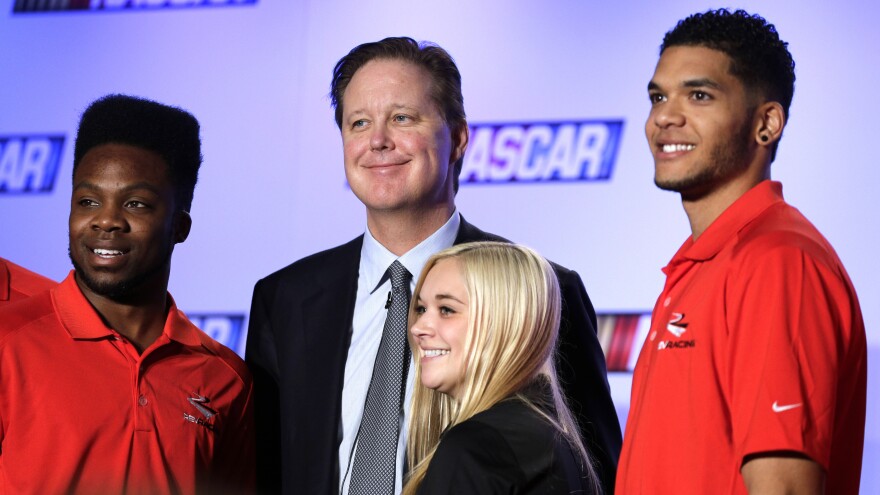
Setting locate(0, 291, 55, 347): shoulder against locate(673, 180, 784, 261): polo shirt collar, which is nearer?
locate(673, 180, 784, 261): polo shirt collar

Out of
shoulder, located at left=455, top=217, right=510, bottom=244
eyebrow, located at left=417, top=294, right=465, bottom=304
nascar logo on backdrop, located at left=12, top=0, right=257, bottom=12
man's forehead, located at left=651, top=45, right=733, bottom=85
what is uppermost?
nascar logo on backdrop, located at left=12, top=0, right=257, bottom=12

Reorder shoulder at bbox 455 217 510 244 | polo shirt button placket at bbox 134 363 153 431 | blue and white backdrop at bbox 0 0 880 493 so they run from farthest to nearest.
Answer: blue and white backdrop at bbox 0 0 880 493 → shoulder at bbox 455 217 510 244 → polo shirt button placket at bbox 134 363 153 431

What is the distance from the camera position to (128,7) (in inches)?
182

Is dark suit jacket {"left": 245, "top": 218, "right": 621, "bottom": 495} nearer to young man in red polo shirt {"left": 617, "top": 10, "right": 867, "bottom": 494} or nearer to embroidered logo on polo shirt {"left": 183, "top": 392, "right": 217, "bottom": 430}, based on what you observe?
embroidered logo on polo shirt {"left": 183, "top": 392, "right": 217, "bottom": 430}

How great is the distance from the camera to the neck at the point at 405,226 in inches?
107

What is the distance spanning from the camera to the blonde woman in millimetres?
2023

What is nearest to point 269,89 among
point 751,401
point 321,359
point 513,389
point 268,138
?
point 268,138

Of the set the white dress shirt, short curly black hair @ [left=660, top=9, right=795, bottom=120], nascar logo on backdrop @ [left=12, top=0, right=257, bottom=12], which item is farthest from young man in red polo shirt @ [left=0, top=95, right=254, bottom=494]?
nascar logo on backdrop @ [left=12, top=0, right=257, bottom=12]

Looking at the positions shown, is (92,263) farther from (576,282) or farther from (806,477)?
(806,477)

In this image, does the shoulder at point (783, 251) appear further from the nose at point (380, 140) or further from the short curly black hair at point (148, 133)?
the short curly black hair at point (148, 133)

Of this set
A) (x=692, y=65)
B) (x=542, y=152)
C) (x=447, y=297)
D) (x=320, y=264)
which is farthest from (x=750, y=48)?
(x=542, y=152)

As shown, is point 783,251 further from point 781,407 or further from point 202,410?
point 202,410

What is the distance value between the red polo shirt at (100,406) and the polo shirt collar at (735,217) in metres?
1.13

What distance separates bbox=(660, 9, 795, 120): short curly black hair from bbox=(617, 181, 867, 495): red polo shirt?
18 centimetres
